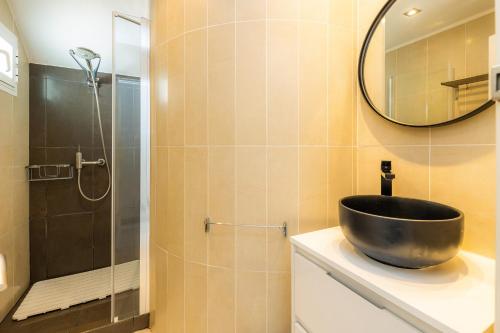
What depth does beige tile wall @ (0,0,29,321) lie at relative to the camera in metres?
1.50

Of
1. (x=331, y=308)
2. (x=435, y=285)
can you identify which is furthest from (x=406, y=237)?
(x=331, y=308)

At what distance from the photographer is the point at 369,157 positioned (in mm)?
1105

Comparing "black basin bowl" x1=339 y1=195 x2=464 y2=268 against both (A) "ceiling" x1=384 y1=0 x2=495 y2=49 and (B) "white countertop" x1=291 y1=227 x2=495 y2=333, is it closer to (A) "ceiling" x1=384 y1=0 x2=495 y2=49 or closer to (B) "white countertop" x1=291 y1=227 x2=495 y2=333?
(B) "white countertop" x1=291 y1=227 x2=495 y2=333

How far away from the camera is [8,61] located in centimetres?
149

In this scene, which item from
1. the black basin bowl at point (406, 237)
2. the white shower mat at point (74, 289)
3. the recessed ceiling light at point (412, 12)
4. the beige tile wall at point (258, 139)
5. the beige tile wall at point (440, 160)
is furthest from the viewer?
the white shower mat at point (74, 289)

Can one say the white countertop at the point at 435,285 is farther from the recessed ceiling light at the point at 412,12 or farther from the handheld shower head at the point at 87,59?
the handheld shower head at the point at 87,59

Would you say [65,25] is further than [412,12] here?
Yes

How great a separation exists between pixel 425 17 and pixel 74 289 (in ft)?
8.93

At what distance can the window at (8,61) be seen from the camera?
4.69 feet

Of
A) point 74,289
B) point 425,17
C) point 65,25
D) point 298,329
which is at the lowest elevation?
point 74,289

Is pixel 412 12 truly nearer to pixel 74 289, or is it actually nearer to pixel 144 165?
pixel 144 165

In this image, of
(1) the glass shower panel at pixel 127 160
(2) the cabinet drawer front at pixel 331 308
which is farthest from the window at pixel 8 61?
(2) the cabinet drawer front at pixel 331 308

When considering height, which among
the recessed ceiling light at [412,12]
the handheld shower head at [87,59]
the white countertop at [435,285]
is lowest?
the white countertop at [435,285]

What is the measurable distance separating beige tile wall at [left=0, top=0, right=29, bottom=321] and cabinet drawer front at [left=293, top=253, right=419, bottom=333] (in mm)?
1845
